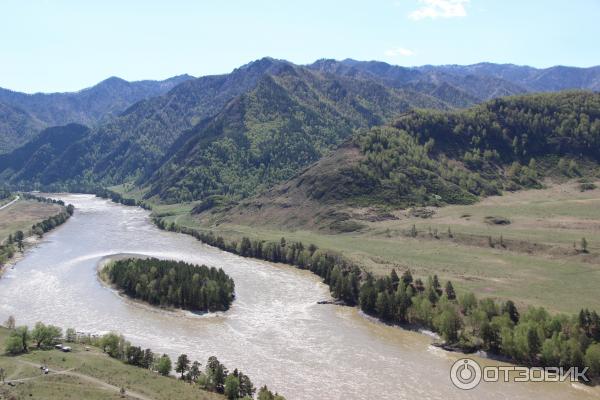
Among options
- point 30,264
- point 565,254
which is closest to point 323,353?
point 565,254

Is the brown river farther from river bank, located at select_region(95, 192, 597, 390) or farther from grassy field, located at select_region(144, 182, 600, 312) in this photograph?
grassy field, located at select_region(144, 182, 600, 312)

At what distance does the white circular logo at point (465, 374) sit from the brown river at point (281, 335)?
4.13ft

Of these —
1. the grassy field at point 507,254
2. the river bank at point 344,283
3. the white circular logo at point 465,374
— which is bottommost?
the white circular logo at point 465,374

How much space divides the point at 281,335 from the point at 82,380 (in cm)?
3996

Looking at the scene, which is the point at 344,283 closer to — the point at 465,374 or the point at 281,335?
the point at 281,335

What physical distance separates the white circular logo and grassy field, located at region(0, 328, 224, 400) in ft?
122

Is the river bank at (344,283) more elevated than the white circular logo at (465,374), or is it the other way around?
the river bank at (344,283)

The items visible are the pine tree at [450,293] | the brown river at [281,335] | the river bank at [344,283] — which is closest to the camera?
the brown river at [281,335]

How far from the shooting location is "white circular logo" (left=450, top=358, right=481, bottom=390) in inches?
3279

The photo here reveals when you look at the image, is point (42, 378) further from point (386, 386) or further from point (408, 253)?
point (408, 253)

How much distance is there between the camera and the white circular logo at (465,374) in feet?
273

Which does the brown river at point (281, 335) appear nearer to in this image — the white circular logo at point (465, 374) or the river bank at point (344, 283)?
the white circular logo at point (465, 374)

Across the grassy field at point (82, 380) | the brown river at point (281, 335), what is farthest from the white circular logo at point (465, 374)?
the grassy field at point (82, 380)

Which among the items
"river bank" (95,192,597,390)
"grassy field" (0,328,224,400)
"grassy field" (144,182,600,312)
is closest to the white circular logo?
"river bank" (95,192,597,390)
